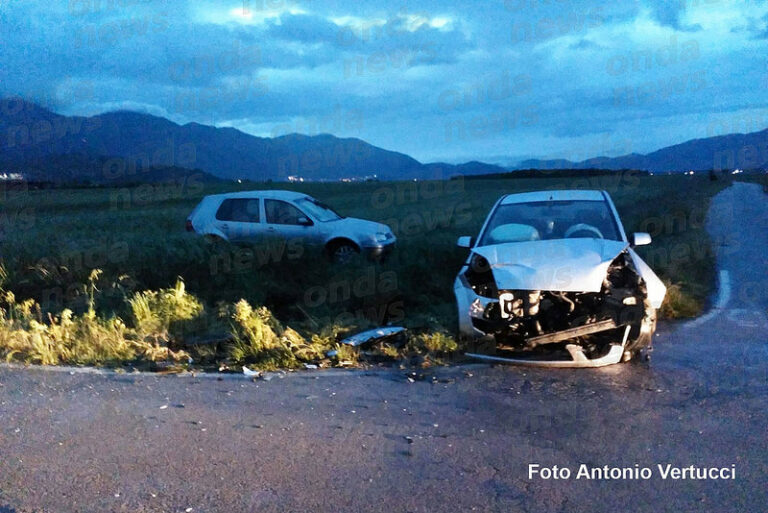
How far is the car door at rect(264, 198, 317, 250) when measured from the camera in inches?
525

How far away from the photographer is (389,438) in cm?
463

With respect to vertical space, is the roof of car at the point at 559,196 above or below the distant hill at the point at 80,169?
below

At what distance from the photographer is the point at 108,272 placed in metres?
10.8

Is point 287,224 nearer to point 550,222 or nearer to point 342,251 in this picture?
point 342,251

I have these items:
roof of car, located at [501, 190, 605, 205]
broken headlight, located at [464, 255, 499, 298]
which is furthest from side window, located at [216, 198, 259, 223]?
broken headlight, located at [464, 255, 499, 298]

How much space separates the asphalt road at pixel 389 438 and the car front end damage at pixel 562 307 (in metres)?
0.22

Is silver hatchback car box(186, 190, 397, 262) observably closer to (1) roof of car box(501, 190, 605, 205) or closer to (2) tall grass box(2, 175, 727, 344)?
(2) tall grass box(2, 175, 727, 344)

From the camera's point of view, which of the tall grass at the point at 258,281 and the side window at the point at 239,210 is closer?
the tall grass at the point at 258,281

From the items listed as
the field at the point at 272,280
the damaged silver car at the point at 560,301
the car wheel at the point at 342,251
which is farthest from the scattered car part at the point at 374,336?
the car wheel at the point at 342,251

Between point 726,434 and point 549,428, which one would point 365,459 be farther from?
point 726,434

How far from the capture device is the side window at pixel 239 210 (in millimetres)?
13922

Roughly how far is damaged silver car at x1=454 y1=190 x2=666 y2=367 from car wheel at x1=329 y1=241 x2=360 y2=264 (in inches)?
226

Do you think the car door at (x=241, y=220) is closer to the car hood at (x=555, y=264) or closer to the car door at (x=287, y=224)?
the car door at (x=287, y=224)

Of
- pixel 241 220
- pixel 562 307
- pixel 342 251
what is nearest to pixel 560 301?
pixel 562 307
